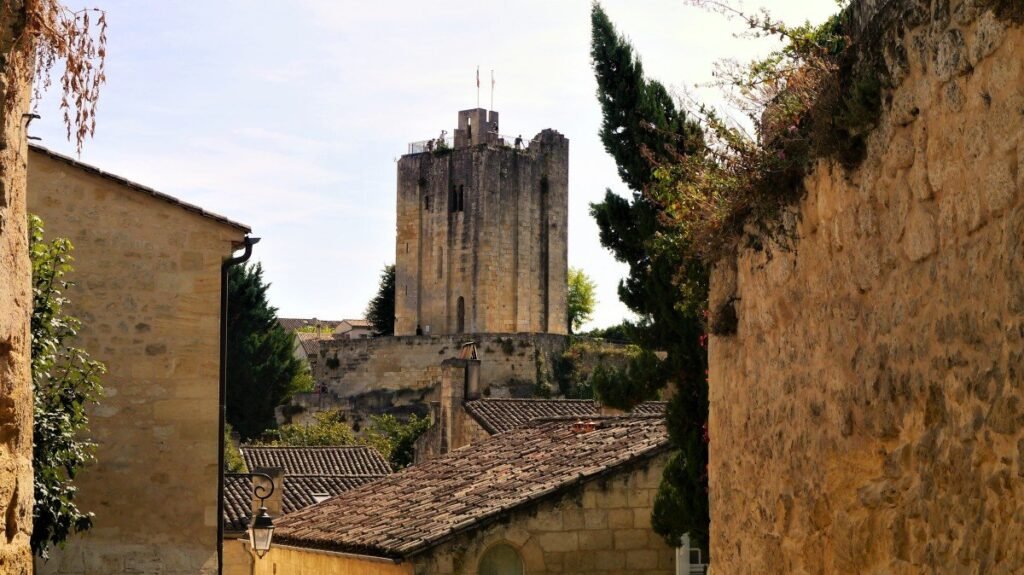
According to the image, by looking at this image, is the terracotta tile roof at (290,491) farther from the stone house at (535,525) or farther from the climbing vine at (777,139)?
the climbing vine at (777,139)

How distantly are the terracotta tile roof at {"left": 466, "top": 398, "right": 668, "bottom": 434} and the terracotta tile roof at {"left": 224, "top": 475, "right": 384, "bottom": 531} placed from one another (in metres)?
2.57

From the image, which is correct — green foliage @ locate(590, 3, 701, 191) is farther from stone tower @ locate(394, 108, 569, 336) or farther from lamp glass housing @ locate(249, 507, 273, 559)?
stone tower @ locate(394, 108, 569, 336)

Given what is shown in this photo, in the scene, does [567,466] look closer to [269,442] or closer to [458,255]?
[269,442]

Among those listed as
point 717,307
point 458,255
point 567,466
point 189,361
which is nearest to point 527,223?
point 458,255

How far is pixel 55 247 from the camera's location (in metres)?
10.2

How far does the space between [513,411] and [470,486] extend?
12.0 meters

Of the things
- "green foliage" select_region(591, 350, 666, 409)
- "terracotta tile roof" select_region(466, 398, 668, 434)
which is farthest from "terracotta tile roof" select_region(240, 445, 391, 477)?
"green foliage" select_region(591, 350, 666, 409)

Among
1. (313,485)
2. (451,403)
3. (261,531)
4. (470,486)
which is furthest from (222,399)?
(451,403)

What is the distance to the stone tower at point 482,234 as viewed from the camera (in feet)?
241

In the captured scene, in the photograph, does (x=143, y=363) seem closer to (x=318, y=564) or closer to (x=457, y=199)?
(x=318, y=564)

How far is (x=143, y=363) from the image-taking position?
546 inches

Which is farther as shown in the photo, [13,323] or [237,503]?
[237,503]

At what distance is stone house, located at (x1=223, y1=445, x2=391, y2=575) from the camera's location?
Answer: 24.5m

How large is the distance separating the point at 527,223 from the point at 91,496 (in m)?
61.1
